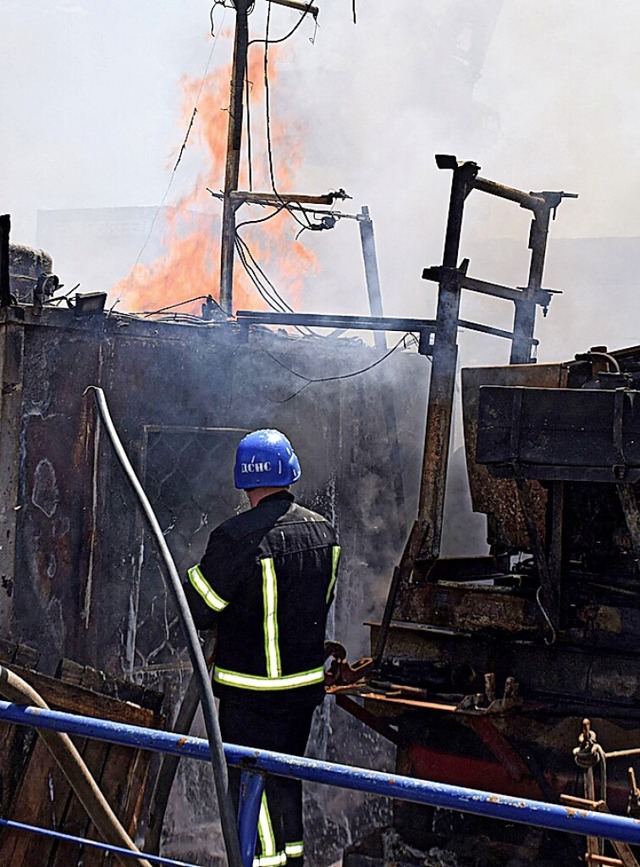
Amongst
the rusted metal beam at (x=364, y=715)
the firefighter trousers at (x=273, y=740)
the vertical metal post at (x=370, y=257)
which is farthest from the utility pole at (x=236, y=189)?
the firefighter trousers at (x=273, y=740)

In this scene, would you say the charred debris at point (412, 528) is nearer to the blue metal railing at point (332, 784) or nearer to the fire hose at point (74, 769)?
the fire hose at point (74, 769)

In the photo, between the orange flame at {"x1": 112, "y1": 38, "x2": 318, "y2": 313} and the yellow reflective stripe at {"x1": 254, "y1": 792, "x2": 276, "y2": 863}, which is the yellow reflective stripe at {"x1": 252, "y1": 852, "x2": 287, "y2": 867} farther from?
the orange flame at {"x1": 112, "y1": 38, "x2": 318, "y2": 313}

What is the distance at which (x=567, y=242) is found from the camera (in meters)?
27.0

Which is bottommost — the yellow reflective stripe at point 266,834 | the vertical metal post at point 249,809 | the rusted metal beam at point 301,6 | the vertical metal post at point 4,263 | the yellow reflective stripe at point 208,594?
the yellow reflective stripe at point 266,834

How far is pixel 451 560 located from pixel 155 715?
2.90m

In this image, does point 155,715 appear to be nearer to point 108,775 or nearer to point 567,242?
point 108,775

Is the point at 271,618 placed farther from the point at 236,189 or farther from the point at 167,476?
the point at 236,189

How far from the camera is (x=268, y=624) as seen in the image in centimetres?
452

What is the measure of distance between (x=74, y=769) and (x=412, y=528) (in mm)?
4323

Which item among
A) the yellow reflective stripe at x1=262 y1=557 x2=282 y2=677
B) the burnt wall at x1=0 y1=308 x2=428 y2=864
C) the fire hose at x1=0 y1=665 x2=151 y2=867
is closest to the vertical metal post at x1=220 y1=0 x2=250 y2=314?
the burnt wall at x1=0 y1=308 x2=428 y2=864

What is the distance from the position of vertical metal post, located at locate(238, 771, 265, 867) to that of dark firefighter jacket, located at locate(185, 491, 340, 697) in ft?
4.36

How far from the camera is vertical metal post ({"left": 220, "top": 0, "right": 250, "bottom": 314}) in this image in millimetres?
10469

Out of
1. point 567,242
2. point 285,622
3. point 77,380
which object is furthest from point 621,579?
point 567,242

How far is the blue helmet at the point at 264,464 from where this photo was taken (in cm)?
472
